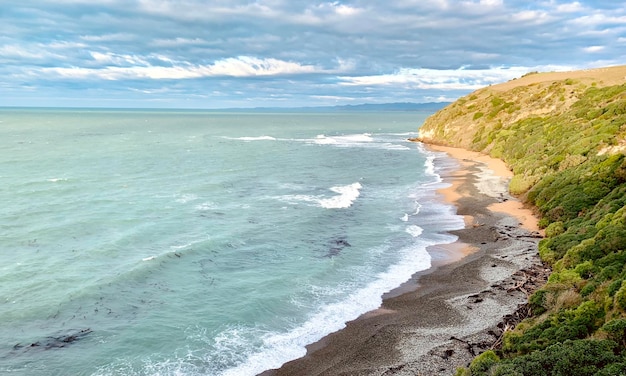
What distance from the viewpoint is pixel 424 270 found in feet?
86.6

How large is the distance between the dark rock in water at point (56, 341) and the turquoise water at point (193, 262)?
4 cm

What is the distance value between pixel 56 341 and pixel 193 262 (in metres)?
9.44

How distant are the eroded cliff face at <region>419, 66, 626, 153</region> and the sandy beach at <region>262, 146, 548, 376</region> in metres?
45.7

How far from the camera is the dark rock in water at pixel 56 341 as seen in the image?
18.6 m

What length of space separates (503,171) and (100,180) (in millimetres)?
44517

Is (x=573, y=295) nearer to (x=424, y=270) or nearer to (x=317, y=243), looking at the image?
(x=424, y=270)

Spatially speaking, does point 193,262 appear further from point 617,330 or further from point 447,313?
point 617,330

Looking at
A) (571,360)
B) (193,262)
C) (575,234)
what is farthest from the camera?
(193,262)

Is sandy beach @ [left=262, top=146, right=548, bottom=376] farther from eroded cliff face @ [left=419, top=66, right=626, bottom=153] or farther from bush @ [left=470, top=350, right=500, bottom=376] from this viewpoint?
eroded cliff face @ [left=419, top=66, right=626, bottom=153]

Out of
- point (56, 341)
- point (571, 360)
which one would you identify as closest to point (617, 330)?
point (571, 360)

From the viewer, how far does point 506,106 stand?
284 feet

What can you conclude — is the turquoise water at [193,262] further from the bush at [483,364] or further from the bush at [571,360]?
the bush at [571,360]

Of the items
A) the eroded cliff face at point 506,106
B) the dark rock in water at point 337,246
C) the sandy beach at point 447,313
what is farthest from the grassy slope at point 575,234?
the dark rock in water at point 337,246

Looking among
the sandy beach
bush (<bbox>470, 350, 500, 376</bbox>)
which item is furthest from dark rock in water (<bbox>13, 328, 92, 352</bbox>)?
bush (<bbox>470, 350, 500, 376</bbox>)
